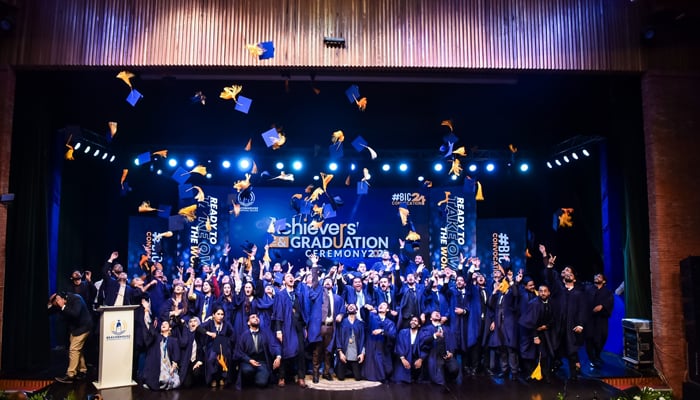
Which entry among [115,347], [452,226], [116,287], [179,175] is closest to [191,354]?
[115,347]

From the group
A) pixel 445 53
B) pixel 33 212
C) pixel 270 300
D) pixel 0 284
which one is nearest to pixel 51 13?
pixel 33 212

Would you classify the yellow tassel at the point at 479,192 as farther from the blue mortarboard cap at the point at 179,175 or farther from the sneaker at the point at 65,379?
the sneaker at the point at 65,379

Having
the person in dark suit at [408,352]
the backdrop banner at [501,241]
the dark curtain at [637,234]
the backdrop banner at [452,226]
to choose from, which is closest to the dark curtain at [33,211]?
the person in dark suit at [408,352]

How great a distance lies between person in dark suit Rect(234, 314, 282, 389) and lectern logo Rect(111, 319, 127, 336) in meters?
1.60

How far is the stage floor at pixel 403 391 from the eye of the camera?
23.3ft

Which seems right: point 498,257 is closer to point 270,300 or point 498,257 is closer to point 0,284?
point 270,300

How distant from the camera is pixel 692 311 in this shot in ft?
24.4

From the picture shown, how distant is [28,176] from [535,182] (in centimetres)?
1036

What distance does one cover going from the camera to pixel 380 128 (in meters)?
11.9

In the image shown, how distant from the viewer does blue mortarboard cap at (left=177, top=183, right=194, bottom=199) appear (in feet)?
41.4

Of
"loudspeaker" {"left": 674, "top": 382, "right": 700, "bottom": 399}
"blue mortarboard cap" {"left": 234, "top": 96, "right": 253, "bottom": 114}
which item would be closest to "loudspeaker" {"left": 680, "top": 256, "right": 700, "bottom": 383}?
"loudspeaker" {"left": 674, "top": 382, "right": 700, "bottom": 399}

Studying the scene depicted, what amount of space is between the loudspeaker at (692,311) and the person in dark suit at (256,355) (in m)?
5.45

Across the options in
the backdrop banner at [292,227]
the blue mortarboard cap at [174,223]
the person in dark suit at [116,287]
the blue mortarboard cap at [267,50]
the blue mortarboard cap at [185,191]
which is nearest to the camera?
the blue mortarboard cap at [267,50]

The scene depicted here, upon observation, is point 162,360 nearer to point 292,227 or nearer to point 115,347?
point 115,347
